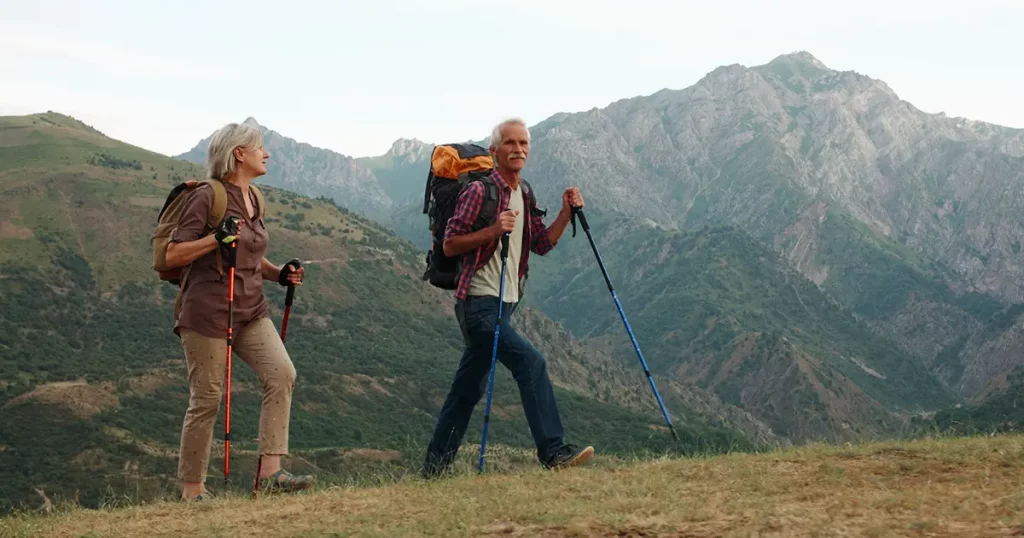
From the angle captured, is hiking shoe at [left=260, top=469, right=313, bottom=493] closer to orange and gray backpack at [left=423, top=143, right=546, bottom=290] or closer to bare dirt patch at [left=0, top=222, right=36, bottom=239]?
orange and gray backpack at [left=423, top=143, right=546, bottom=290]

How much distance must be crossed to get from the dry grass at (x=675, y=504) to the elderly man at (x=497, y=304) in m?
0.44

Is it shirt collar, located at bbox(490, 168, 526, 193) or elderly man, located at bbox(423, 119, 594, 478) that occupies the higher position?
shirt collar, located at bbox(490, 168, 526, 193)

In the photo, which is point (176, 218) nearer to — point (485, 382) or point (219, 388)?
point (219, 388)

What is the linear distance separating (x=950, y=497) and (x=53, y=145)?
152084mm

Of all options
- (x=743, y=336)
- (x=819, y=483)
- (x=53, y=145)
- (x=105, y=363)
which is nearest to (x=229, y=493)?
(x=819, y=483)

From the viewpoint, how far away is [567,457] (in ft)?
24.8

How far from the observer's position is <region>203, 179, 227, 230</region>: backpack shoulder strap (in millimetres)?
7312

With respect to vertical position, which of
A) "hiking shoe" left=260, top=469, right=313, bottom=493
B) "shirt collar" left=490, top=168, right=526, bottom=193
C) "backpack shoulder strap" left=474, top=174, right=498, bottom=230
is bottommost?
"hiking shoe" left=260, top=469, right=313, bottom=493

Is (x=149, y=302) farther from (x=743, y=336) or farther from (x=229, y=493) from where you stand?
(x=743, y=336)

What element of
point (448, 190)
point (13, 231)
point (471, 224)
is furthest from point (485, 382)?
point (13, 231)

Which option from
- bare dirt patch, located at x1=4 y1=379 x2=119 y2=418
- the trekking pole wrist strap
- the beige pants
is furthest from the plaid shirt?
bare dirt patch, located at x1=4 y1=379 x2=119 y2=418

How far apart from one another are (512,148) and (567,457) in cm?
230

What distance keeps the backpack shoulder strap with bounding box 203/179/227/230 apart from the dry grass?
6.20 feet

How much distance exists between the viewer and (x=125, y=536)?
6152mm
